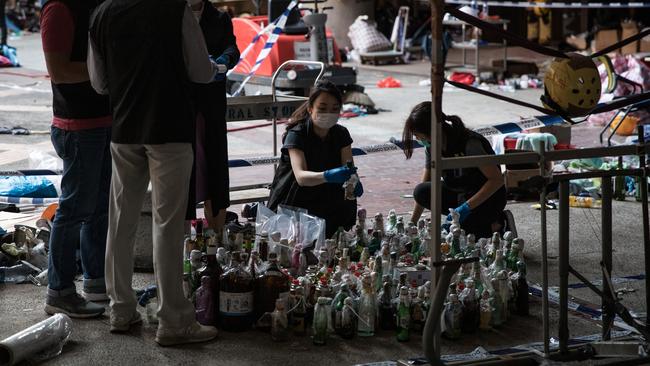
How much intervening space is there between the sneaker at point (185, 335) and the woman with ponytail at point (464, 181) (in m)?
1.86

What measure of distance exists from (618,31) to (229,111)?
16.5 meters

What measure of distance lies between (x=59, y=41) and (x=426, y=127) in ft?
7.20

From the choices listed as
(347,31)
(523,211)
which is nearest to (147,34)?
(523,211)

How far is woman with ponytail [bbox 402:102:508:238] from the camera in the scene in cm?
588

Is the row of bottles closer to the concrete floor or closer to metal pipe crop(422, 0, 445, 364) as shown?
the concrete floor

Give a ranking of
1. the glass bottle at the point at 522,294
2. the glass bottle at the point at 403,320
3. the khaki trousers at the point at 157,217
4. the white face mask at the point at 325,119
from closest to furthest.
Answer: the khaki trousers at the point at 157,217 < the glass bottle at the point at 403,320 < the glass bottle at the point at 522,294 < the white face mask at the point at 325,119

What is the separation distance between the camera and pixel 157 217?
4.64 metres

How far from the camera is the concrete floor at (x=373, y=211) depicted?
4.64 meters

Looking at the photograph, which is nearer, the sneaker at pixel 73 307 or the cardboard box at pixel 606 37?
the sneaker at pixel 73 307

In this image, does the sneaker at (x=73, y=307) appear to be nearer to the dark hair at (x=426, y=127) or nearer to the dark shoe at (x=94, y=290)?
the dark shoe at (x=94, y=290)

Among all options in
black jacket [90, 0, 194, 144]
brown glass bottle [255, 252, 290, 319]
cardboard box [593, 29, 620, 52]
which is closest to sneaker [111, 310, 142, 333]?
brown glass bottle [255, 252, 290, 319]


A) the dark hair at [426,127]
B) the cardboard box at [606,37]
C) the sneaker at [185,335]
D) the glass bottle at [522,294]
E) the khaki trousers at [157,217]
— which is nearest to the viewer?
the khaki trousers at [157,217]

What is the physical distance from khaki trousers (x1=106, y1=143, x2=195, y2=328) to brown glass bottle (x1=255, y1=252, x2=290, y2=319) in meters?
0.38

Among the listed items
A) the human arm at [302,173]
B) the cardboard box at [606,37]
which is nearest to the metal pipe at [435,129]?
the human arm at [302,173]
